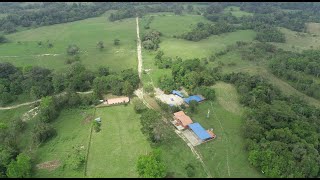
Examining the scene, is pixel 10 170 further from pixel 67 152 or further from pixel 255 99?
pixel 255 99

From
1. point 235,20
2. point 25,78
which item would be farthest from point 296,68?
point 25,78

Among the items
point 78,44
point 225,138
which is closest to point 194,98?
point 225,138

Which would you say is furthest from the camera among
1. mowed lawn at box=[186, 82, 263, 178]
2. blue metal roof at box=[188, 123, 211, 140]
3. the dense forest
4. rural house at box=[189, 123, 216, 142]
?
blue metal roof at box=[188, 123, 211, 140]

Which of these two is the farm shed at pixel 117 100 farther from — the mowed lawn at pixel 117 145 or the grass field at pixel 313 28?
the grass field at pixel 313 28

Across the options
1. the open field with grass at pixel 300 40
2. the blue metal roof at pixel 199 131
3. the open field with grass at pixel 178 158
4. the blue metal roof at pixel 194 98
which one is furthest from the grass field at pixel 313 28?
the open field with grass at pixel 178 158

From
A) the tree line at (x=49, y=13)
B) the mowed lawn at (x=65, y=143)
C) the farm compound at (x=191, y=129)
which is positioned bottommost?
the mowed lawn at (x=65, y=143)

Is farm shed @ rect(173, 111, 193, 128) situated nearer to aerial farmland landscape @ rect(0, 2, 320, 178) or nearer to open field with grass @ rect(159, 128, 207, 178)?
aerial farmland landscape @ rect(0, 2, 320, 178)

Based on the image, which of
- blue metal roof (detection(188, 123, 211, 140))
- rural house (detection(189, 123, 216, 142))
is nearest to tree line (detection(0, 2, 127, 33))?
blue metal roof (detection(188, 123, 211, 140))
